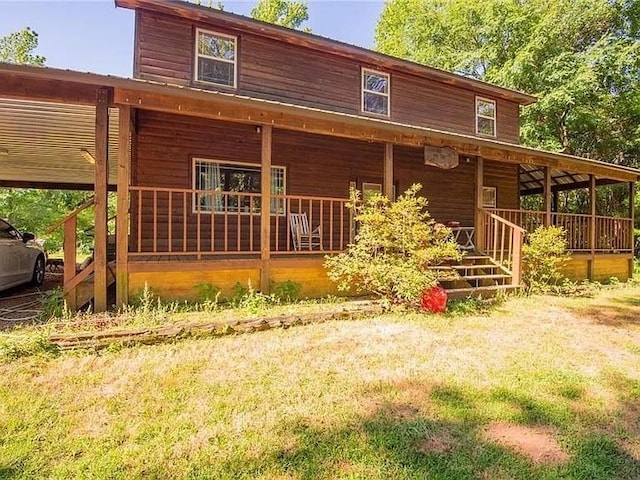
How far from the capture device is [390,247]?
264 inches

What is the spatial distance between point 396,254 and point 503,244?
11.4 feet

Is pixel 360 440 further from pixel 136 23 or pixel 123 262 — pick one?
pixel 136 23

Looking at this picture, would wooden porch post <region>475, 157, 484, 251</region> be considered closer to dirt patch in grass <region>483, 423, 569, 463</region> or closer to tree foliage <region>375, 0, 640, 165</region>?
dirt patch in grass <region>483, 423, 569, 463</region>

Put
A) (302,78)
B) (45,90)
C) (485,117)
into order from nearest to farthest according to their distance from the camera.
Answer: (45,90), (302,78), (485,117)

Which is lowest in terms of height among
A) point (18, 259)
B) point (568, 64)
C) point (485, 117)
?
point (18, 259)

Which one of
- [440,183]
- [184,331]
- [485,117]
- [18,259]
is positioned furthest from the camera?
[485,117]

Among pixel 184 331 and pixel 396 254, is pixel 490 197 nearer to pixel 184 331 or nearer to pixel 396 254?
pixel 396 254

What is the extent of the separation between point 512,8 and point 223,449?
25.1m

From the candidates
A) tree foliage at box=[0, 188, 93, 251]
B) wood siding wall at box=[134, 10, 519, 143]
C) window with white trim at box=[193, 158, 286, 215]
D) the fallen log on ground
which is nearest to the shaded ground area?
the fallen log on ground

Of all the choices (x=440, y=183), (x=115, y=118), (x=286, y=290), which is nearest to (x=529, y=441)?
(x=286, y=290)

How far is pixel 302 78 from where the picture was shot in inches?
415

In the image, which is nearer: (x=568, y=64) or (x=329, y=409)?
(x=329, y=409)

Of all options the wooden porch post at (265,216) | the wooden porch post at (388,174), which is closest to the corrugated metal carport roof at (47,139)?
the wooden porch post at (265,216)

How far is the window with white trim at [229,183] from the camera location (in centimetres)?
906
